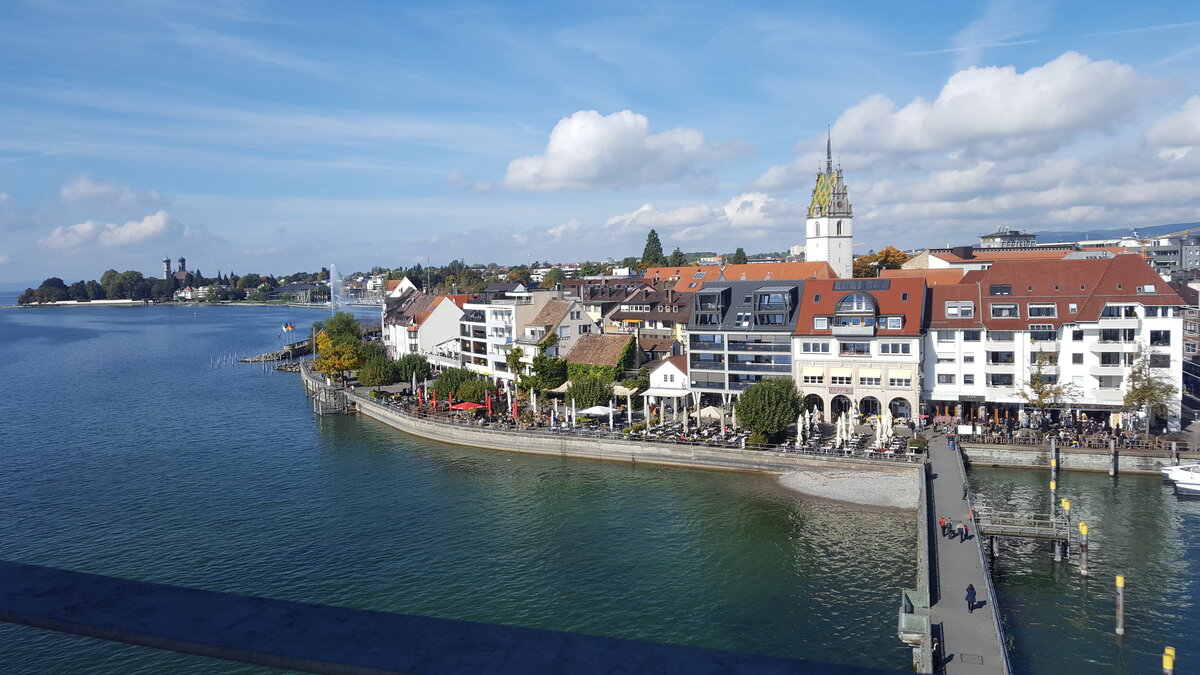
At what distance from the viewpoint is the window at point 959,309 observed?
46.7 m

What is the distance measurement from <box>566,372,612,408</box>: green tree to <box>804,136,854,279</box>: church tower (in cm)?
5056

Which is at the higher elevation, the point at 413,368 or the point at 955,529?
the point at 413,368

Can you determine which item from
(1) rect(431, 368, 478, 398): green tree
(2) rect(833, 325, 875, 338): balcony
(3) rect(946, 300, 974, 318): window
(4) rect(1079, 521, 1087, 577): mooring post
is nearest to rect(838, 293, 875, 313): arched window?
(2) rect(833, 325, 875, 338): balcony

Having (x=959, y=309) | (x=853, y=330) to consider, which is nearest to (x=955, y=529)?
(x=853, y=330)

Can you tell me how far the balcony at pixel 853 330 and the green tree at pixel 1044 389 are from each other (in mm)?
8751

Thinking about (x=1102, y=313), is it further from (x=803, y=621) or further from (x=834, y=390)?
(x=803, y=621)

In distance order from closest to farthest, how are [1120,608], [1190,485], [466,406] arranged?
[1120,608] < [1190,485] < [466,406]

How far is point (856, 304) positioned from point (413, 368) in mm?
35824

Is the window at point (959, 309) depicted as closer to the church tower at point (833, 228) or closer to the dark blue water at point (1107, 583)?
the dark blue water at point (1107, 583)

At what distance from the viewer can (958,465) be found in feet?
120

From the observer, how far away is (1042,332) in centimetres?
4478

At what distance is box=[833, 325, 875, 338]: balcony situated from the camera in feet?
150

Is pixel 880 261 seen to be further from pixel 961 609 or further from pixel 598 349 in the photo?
pixel 961 609

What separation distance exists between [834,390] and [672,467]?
38.4 ft
